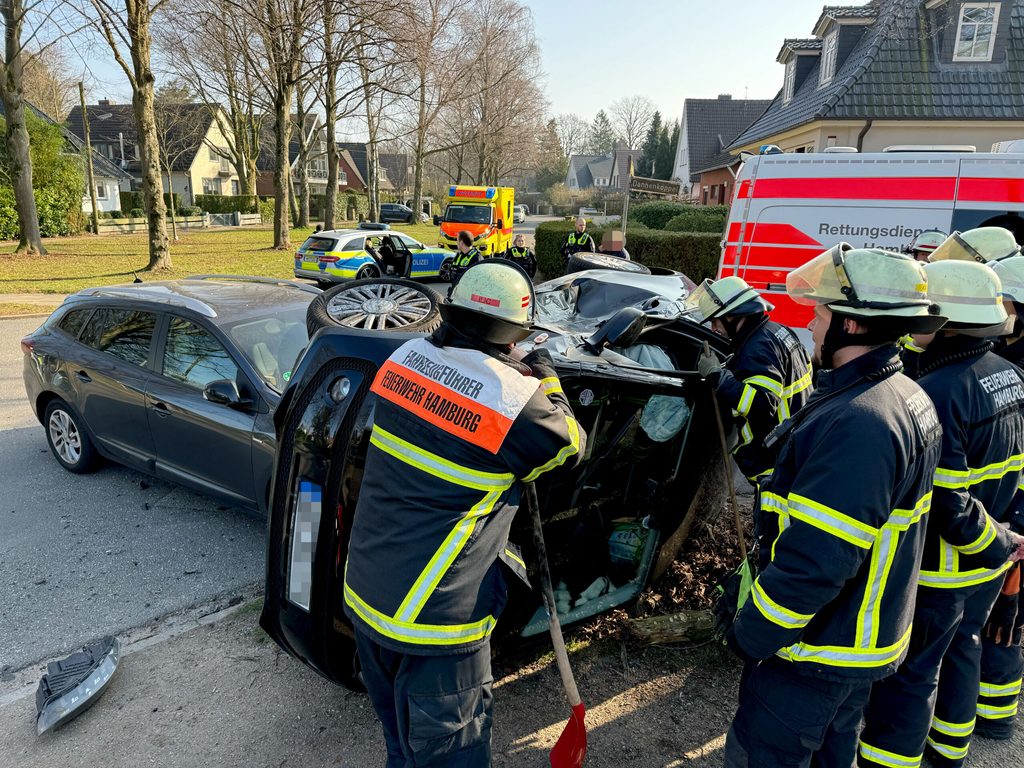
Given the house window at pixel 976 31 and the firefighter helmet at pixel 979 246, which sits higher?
the house window at pixel 976 31

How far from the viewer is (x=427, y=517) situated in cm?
198

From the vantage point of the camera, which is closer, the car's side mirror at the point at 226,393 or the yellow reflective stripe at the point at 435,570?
the yellow reflective stripe at the point at 435,570

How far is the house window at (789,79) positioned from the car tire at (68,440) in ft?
69.6

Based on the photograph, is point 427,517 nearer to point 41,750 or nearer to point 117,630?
point 41,750

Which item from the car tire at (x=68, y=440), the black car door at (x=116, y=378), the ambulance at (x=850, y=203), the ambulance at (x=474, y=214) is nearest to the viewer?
the black car door at (x=116, y=378)

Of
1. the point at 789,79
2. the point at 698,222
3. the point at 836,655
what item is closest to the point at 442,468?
the point at 836,655

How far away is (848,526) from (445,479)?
1136 mm

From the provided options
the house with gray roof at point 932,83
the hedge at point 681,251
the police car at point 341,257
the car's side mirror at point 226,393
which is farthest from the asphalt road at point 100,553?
the house with gray roof at point 932,83

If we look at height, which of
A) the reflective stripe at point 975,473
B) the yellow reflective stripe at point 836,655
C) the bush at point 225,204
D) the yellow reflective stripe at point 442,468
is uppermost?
the bush at point 225,204

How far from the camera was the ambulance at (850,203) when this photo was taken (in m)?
6.56

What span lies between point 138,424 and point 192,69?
3259cm

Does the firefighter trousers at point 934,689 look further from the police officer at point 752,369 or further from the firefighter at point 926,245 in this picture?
the firefighter at point 926,245

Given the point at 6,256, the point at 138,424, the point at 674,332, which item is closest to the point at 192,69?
the point at 6,256

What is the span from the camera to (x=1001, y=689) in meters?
2.87
